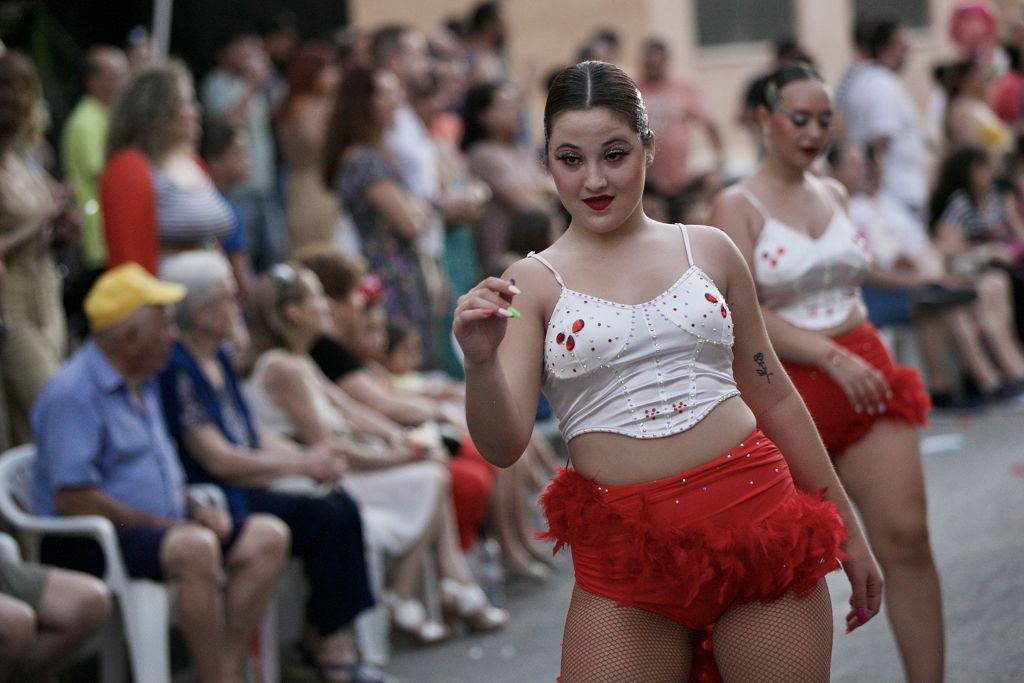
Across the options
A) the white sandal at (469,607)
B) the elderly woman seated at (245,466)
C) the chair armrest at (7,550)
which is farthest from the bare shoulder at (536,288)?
the white sandal at (469,607)

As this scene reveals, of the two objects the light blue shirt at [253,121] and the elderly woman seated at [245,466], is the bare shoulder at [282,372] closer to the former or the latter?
the elderly woman seated at [245,466]

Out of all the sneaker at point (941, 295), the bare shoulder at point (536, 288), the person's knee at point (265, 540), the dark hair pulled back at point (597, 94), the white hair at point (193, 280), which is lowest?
the sneaker at point (941, 295)

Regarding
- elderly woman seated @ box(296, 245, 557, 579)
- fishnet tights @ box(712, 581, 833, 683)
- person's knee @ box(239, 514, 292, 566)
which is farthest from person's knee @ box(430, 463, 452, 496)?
fishnet tights @ box(712, 581, 833, 683)

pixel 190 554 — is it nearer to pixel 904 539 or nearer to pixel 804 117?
pixel 904 539

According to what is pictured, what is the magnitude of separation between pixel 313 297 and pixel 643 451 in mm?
3711

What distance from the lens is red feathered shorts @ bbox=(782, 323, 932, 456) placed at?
4.43 meters

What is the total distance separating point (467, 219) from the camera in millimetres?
9258

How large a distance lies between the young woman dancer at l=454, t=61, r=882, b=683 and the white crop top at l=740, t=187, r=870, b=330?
1305 millimetres

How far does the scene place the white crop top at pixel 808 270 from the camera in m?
4.47

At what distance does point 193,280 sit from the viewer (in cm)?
602

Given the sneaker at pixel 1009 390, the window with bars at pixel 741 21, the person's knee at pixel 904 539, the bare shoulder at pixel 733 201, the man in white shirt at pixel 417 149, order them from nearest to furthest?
the person's knee at pixel 904 539 → the bare shoulder at pixel 733 201 → the man in white shirt at pixel 417 149 → the sneaker at pixel 1009 390 → the window with bars at pixel 741 21

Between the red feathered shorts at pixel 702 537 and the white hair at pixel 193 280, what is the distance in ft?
10.3

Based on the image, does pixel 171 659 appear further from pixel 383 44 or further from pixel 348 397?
pixel 383 44

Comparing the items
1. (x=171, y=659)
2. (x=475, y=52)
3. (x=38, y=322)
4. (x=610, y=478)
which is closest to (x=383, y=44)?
(x=475, y=52)
